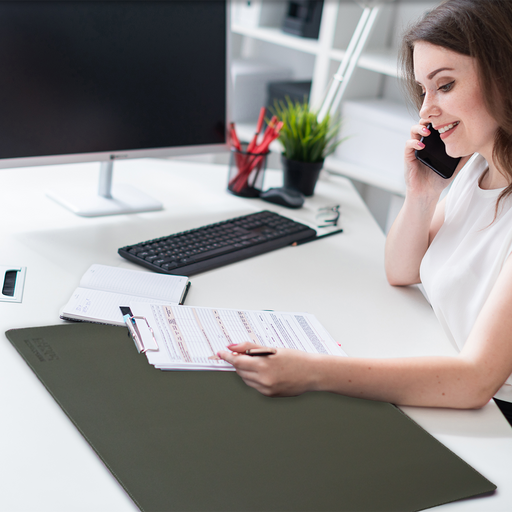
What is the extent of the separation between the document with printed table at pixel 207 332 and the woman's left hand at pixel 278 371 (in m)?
0.03

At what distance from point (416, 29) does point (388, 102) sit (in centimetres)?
139

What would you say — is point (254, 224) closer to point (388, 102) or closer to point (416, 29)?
point (416, 29)

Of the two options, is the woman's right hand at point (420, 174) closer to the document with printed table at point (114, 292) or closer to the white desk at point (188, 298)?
the white desk at point (188, 298)

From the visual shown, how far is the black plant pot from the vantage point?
163cm

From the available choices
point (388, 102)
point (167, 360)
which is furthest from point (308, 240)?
point (388, 102)

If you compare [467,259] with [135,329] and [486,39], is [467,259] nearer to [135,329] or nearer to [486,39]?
[486,39]

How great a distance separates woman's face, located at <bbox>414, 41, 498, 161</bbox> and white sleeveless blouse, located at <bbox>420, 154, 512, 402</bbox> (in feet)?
0.37

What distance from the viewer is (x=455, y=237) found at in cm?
116

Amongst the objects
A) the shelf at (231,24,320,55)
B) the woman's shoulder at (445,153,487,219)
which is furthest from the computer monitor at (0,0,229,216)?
the shelf at (231,24,320,55)

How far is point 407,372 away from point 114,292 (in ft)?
1.62

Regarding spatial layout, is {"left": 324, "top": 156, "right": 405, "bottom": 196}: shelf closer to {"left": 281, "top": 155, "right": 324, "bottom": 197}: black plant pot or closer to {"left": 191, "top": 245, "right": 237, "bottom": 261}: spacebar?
{"left": 281, "top": 155, "right": 324, "bottom": 197}: black plant pot

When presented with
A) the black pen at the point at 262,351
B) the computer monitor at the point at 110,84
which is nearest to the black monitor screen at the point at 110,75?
the computer monitor at the point at 110,84

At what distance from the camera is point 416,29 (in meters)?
1.02

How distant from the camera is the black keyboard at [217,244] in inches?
43.9
